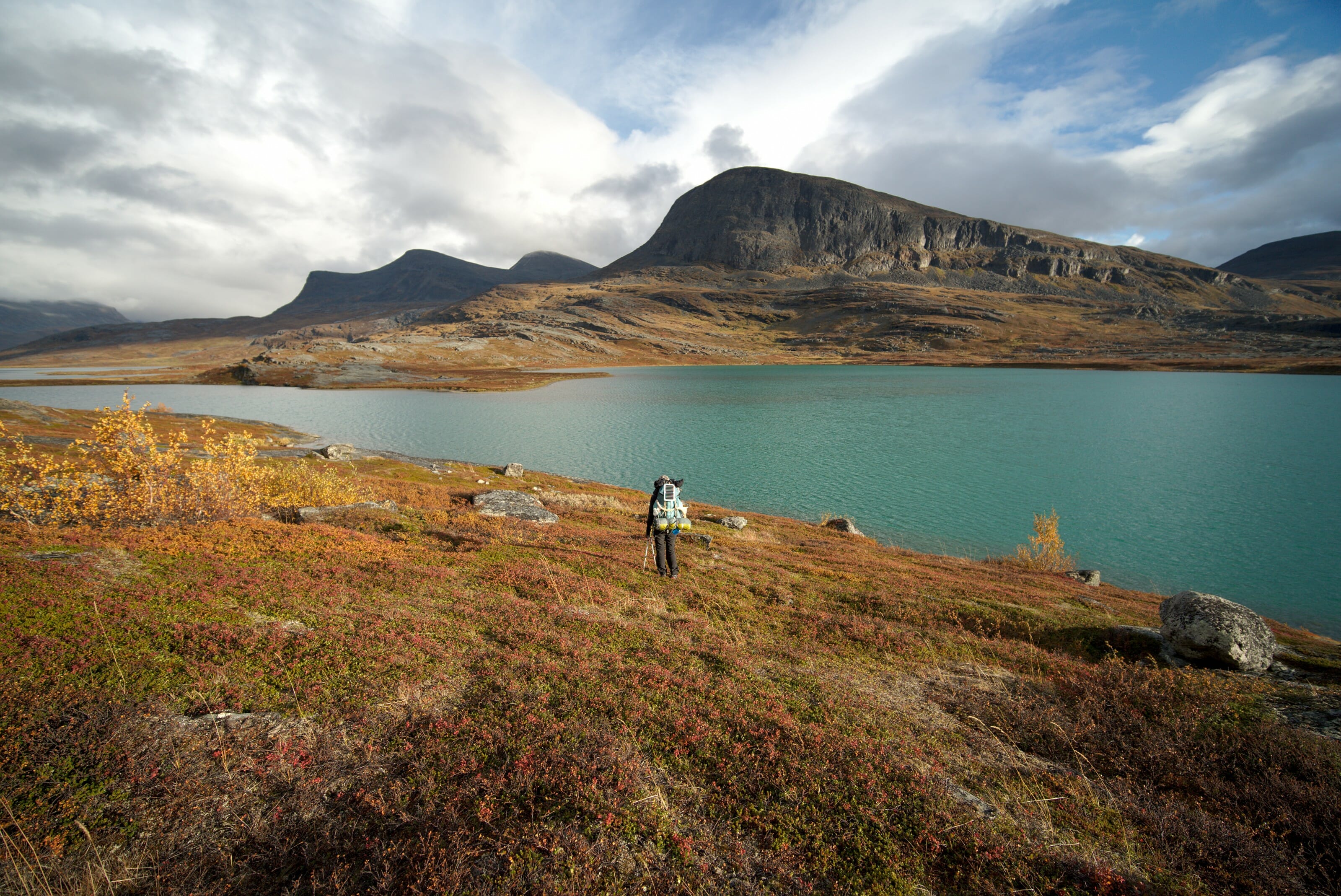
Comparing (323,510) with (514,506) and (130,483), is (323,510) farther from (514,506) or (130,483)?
(514,506)

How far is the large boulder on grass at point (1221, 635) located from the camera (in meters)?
13.5

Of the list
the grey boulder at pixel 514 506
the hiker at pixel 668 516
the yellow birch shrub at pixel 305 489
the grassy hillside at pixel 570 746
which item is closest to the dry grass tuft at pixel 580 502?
the grey boulder at pixel 514 506

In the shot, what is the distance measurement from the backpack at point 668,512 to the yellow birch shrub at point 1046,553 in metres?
21.9

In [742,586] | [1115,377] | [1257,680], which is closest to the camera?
[1257,680]

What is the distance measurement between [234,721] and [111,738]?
51.5 inches

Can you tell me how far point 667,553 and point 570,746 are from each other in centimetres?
1058

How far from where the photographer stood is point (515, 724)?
855 centimetres

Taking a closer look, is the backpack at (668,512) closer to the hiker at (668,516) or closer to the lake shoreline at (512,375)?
the hiker at (668,516)

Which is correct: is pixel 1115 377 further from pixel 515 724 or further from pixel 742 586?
pixel 515 724

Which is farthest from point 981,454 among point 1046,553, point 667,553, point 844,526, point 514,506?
point 667,553

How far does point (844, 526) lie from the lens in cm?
3538

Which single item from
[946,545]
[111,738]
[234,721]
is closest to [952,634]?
[234,721]

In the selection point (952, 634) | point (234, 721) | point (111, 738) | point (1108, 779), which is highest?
point (111, 738)

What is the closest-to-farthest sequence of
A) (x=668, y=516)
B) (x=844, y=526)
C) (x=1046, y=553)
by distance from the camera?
(x=668, y=516) < (x=1046, y=553) < (x=844, y=526)
